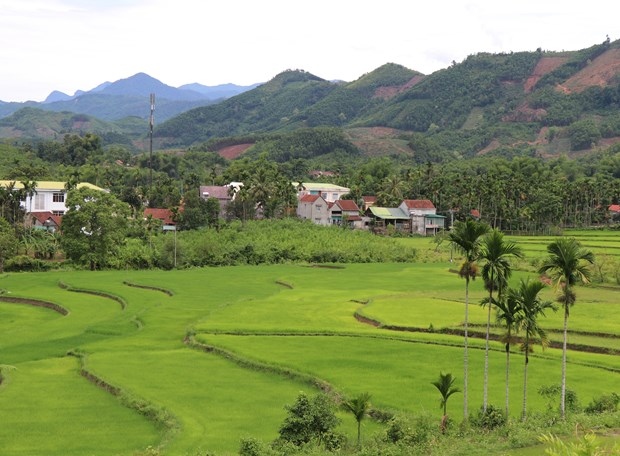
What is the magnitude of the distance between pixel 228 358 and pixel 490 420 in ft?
52.0

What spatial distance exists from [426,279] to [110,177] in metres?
69.4

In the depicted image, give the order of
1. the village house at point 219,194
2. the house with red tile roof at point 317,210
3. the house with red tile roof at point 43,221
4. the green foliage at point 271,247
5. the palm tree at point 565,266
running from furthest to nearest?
the house with red tile roof at point 317,210 → the village house at point 219,194 → the house with red tile roof at point 43,221 → the green foliage at point 271,247 → the palm tree at point 565,266

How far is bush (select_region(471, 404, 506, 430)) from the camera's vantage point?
2547 centimetres

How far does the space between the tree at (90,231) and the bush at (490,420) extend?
5360 centimetres

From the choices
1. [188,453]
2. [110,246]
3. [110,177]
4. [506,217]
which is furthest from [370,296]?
[110,177]

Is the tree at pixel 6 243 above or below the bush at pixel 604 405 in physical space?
above

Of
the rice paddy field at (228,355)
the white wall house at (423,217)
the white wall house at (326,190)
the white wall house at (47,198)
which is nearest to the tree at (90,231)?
the rice paddy field at (228,355)

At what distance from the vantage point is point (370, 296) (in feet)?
191

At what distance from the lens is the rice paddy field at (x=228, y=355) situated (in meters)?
27.3

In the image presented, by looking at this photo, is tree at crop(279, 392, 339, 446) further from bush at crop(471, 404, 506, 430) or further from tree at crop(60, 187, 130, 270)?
tree at crop(60, 187, 130, 270)

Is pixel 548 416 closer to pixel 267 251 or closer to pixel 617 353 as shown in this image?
pixel 617 353

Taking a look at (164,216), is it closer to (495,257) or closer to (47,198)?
(47,198)

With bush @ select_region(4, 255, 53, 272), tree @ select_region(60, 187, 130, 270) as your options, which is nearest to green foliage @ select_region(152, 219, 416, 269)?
tree @ select_region(60, 187, 130, 270)

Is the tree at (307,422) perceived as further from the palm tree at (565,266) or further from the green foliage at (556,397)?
the green foliage at (556,397)
